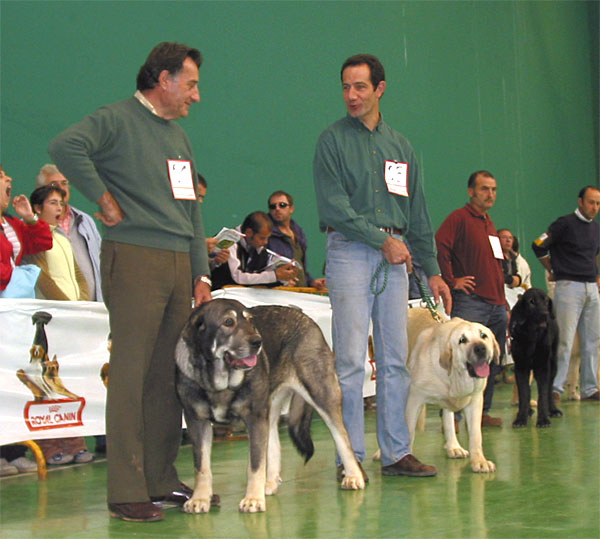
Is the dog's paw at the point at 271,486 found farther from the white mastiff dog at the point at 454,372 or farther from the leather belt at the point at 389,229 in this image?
the leather belt at the point at 389,229

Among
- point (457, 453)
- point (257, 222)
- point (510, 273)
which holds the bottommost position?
point (457, 453)

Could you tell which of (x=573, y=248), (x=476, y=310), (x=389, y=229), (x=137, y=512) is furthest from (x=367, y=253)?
(x=573, y=248)

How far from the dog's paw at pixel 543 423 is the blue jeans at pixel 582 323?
1784 millimetres

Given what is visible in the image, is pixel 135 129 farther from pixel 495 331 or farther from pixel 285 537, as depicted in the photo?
pixel 495 331

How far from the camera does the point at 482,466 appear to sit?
4.83 meters

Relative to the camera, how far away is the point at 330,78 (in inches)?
392

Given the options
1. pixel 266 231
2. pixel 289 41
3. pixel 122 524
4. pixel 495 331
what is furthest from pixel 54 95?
Result: pixel 122 524

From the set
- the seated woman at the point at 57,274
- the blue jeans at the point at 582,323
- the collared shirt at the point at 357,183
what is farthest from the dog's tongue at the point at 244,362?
the blue jeans at the point at 582,323

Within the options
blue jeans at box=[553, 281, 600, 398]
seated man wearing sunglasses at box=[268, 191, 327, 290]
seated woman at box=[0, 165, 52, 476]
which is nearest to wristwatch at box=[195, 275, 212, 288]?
seated woman at box=[0, 165, 52, 476]

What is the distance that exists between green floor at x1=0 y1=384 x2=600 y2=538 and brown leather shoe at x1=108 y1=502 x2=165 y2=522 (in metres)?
0.04

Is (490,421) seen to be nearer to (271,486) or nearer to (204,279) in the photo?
(271,486)

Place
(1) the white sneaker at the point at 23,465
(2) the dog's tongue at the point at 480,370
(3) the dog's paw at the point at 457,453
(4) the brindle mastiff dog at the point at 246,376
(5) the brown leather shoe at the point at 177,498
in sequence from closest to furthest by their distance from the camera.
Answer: (4) the brindle mastiff dog at the point at 246,376 → (5) the brown leather shoe at the point at 177,498 → (2) the dog's tongue at the point at 480,370 → (1) the white sneaker at the point at 23,465 → (3) the dog's paw at the point at 457,453

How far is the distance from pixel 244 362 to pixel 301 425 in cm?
86

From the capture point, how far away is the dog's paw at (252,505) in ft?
12.7
